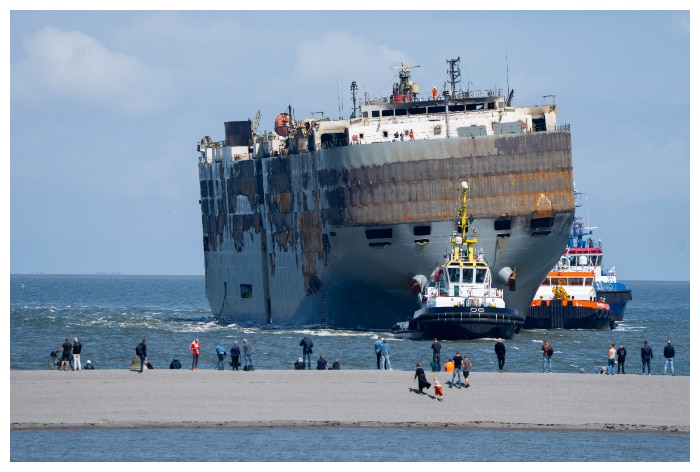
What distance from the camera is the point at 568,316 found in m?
102

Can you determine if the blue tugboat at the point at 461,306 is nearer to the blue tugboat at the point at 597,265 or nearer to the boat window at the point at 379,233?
the boat window at the point at 379,233

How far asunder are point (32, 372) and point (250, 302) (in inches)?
2167

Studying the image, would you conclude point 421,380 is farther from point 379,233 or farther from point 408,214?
point 379,233

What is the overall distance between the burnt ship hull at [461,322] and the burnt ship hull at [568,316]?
2362 centimetres

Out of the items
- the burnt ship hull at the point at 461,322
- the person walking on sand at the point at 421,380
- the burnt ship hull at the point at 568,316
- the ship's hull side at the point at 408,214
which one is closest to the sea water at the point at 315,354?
the burnt ship hull at the point at 461,322

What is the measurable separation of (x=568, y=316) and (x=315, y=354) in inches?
1275

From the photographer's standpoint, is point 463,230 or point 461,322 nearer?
point 461,322

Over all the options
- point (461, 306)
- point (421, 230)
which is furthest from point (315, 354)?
point (421, 230)

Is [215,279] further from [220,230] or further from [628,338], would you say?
[628,338]

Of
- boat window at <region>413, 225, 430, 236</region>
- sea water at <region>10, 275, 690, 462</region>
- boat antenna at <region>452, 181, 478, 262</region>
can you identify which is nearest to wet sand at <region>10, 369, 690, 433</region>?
sea water at <region>10, 275, 690, 462</region>

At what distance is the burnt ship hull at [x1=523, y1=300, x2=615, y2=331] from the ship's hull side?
11189 mm

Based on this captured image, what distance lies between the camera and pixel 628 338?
94188mm

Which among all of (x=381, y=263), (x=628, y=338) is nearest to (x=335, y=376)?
(x=381, y=263)

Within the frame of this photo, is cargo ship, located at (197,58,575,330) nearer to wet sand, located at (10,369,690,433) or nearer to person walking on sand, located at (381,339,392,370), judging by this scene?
person walking on sand, located at (381,339,392,370)
